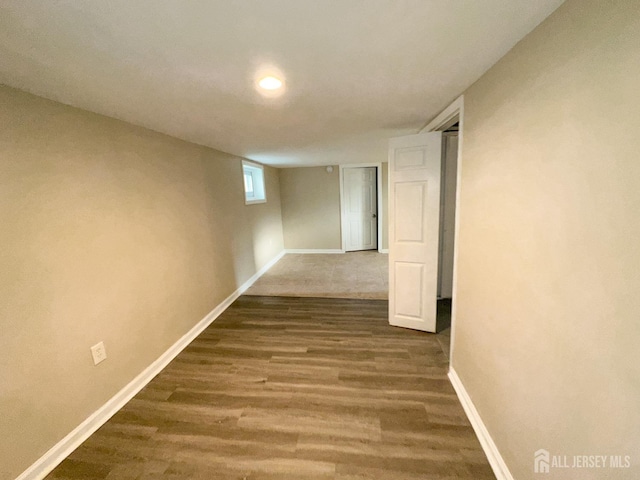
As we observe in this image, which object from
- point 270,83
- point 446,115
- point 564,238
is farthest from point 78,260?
point 446,115

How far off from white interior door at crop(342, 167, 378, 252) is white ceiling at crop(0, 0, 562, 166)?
405 centimetres

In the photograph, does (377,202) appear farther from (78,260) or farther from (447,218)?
(78,260)

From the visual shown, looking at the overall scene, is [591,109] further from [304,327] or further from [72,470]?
[72,470]

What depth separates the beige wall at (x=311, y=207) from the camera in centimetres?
588

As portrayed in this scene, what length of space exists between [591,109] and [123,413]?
2.93m

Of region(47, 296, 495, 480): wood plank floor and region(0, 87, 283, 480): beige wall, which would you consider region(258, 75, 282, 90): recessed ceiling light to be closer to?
region(0, 87, 283, 480): beige wall

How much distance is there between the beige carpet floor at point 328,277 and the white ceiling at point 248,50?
2625 millimetres

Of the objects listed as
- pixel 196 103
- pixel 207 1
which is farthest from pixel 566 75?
pixel 196 103

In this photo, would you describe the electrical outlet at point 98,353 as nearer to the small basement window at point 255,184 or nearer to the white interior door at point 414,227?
the white interior door at point 414,227

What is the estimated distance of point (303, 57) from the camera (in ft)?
3.67

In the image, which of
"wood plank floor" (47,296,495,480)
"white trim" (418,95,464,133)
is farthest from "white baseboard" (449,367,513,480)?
"white trim" (418,95,464,133)

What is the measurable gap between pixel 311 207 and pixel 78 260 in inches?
187

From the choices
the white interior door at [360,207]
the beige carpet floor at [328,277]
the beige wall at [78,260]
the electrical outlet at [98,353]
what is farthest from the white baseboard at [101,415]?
the white interior door at [360,207]

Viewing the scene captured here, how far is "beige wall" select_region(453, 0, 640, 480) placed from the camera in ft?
2.17
